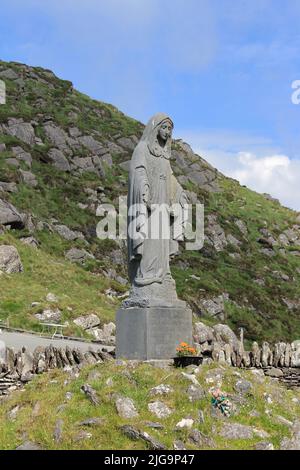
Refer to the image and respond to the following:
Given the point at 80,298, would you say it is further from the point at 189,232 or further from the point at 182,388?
the point at 182,388

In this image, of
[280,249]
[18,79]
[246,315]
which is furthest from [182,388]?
[18,79]

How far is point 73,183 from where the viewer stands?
6009cm

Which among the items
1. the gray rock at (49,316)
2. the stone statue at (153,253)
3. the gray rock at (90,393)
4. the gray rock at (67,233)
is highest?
the gray rock at (67,233)

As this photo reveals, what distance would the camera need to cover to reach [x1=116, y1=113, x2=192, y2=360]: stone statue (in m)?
14.7

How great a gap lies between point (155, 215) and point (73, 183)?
1780 inches

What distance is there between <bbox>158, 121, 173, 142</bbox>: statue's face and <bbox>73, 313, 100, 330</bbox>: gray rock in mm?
13853

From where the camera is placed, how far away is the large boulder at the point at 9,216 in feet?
134

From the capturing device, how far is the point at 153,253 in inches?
608

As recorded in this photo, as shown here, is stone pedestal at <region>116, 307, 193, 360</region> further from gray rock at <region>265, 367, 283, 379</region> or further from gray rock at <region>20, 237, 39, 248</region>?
gray rock at <region>20, 237, 39, 248</region>

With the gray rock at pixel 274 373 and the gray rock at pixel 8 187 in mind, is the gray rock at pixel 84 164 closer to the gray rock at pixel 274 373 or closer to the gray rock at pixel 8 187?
the gray rock at pixel 8 187

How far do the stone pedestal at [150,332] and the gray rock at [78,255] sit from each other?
3029cm

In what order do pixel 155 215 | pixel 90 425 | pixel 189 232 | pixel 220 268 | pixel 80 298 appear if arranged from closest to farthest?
1. pixel 90 425
2. pixel 155 215
3. pixel 189 232
4. pixel 80 298
5. pixel 220 268

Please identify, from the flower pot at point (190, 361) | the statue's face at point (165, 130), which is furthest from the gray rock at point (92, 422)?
the statue's face at point (165, 130)

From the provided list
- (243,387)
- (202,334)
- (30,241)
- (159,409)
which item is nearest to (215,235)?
(30,241)
